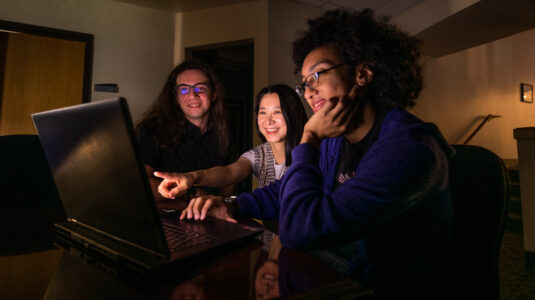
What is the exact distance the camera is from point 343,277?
1.60 ft

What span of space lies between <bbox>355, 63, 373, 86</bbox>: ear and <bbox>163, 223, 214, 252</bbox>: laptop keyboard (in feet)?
2.47

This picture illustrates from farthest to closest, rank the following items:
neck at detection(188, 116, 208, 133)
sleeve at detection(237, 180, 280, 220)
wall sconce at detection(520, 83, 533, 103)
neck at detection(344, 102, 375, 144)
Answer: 1. wall sconce at detection(520, 83, 533, 103)
2. neck at detection(188, 116, 208, 133)
3. sleeve at detection(237, 180, 280, 220)
4. neck at detection(344, 102, 375, 144)

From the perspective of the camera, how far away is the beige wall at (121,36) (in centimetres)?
354

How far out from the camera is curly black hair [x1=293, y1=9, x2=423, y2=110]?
1.04 meters

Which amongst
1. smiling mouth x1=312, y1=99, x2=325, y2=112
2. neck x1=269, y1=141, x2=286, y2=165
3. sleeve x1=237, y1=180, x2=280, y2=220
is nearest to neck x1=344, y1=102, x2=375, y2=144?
smiling mouth x1=312, y1=99, x2=325, y2=112

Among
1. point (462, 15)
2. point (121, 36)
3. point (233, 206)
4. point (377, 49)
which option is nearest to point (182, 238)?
point (233, 206)

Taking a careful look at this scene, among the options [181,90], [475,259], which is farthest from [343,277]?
[181,90]

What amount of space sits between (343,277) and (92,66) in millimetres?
4259

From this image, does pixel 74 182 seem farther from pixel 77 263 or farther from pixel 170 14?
pixel 170 14

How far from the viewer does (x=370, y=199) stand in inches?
25.9

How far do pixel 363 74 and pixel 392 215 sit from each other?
1.89ft

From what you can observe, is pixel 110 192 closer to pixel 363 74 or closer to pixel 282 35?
pixel 363 74

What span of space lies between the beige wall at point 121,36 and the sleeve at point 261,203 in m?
3.27

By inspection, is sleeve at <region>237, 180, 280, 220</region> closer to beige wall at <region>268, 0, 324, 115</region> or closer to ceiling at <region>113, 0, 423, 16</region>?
beige wall at <region>268, 0, 324, 115</region>
